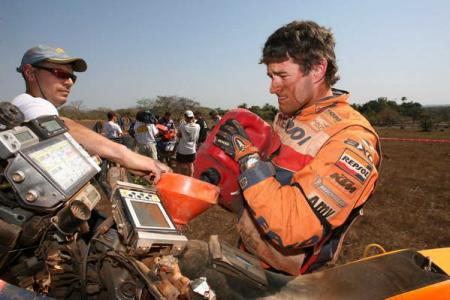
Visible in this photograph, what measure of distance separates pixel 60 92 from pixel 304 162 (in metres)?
2.36

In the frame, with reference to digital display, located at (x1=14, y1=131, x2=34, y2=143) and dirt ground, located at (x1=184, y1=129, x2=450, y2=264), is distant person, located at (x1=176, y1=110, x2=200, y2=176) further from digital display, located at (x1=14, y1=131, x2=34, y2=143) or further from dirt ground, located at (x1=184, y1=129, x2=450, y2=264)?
digital display, located at (x1=14, y1=131, x2=34, y2=143)

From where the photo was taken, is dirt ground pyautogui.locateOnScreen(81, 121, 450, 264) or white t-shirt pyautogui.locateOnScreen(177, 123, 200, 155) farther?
white t-shirt pyautogui.locateOnScreen(177, 123, 200, 155)

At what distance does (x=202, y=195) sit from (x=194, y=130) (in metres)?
10.3

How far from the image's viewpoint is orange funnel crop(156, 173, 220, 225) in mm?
1698

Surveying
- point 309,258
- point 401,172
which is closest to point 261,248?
point 309,258

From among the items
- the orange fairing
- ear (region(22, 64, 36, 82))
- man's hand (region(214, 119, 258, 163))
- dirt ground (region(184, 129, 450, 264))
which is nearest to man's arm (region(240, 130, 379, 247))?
man's hand (region(214, 119, 258, 163))

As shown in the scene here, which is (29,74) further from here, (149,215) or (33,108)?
(149,215)

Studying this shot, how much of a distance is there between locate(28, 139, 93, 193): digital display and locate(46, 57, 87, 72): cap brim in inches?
63.9

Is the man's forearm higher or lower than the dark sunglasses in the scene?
lower

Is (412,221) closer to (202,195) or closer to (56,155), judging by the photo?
(202,195)

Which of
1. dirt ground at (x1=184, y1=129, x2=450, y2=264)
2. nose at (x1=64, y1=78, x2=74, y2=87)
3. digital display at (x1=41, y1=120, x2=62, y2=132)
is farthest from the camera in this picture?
dirt ground at (x1=184, y1=129, x2=450, y2=264)

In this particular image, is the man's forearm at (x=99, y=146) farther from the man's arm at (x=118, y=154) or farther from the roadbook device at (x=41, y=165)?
the roadbook device at (x=41, y=165)

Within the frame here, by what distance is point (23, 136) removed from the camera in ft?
4.62

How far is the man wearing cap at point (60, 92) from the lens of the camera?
2193 mm
